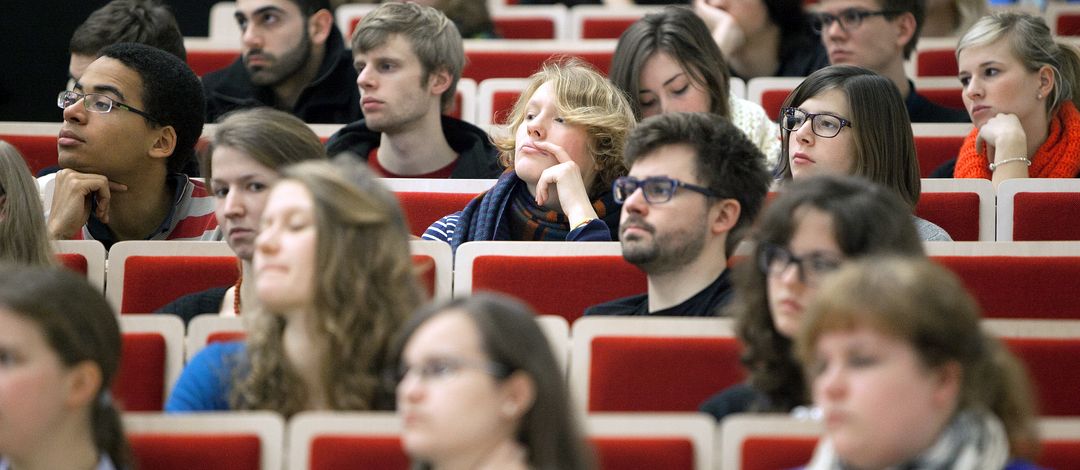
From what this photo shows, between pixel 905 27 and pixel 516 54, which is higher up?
pixel 905 27

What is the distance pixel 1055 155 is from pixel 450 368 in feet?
6.19

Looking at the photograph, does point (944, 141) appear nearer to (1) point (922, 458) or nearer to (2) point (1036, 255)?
(2) point (1036, 255)

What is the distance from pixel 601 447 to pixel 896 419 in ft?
1.12

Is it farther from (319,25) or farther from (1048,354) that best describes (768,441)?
(319,25)

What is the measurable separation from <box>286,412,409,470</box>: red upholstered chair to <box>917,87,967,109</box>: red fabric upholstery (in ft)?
7.90

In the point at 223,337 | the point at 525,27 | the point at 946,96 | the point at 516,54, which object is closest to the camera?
the point at 223,337

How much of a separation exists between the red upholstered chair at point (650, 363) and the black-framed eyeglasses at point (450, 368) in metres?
0.44

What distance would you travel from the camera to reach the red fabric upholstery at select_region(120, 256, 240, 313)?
8.32ft

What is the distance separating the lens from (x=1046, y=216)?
2.68 metres

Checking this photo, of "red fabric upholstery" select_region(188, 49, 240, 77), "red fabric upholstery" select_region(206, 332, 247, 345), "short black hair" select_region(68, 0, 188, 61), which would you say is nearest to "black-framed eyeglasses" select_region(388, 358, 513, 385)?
"red fabric upholstery" select_region(206, 332, 247, 345)

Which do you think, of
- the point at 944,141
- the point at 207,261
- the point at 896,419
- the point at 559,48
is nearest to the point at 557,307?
the point at 207,261

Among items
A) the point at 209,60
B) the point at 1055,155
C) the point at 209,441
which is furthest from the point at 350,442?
the point at 209,60

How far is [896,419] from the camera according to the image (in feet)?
4.85

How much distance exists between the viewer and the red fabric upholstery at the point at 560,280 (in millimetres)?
2396
